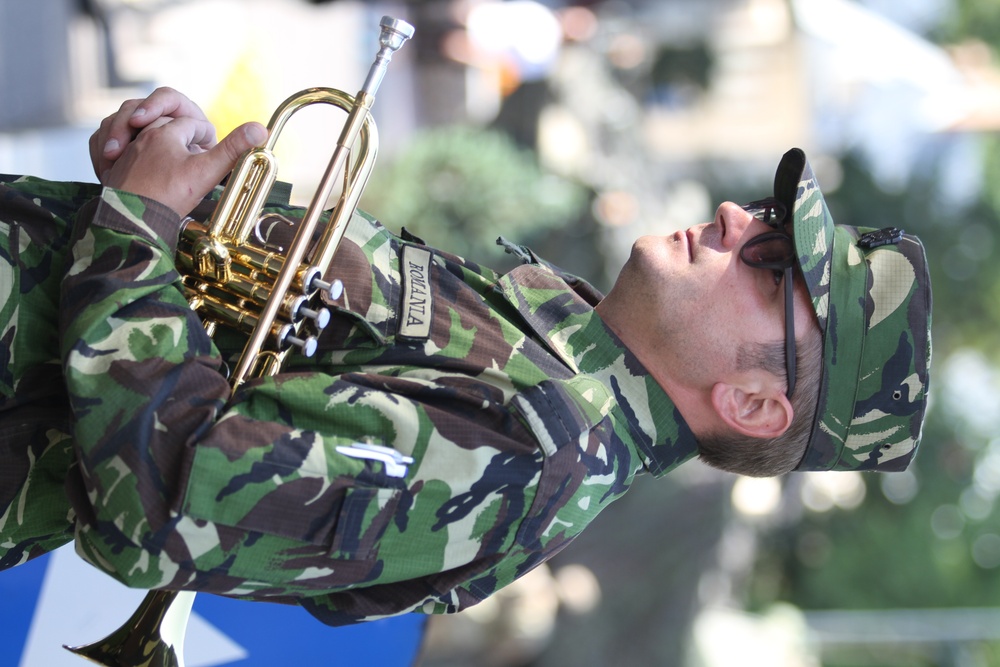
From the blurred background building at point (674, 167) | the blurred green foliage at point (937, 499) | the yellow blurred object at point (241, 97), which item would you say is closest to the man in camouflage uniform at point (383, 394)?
the blurred background building at point (674, 167)

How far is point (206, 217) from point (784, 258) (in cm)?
131

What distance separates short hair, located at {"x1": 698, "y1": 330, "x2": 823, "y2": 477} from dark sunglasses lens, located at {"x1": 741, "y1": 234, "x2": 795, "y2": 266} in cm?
19

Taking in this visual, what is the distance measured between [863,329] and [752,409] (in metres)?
0.31

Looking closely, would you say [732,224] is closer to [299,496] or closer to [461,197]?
[299,496]

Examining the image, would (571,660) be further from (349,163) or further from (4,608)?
(349,163)

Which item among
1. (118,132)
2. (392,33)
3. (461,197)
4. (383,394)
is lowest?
(461,197)

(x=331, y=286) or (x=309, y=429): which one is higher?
(x=331, y=286)

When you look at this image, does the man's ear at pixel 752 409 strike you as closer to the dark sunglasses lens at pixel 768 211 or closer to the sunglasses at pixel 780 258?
the sunglasses at pixel 780 258

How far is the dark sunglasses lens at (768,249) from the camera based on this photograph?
2119 millimetres

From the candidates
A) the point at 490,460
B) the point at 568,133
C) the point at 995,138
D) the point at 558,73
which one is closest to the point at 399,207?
the point at 568,133

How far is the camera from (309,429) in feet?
5.47

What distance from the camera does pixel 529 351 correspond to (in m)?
1.97

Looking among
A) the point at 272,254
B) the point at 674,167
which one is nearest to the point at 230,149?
the point at 272,254

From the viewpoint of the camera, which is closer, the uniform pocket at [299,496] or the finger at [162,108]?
the uniform pocket at [299,496]
